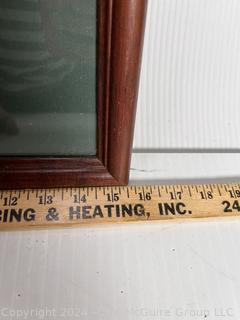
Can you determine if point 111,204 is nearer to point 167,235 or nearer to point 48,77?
point 167,235

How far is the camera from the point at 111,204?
71 centimetres

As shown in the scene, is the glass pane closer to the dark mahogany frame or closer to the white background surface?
the dark mahogany frame

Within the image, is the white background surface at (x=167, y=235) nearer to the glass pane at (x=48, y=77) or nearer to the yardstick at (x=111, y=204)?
the yardstick at (x=111, y=204)

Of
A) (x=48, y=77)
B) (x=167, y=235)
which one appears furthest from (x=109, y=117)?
(x=167, y=235)

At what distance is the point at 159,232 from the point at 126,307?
15 cm

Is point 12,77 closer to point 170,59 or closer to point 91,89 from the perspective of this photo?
point 91,89

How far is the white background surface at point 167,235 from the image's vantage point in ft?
2.00

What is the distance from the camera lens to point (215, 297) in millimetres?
624

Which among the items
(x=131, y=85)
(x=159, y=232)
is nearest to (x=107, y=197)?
(x=159, y=232)

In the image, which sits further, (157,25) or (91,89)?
(157,25)

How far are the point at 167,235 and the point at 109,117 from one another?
24cm

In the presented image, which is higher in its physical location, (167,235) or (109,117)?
(109,117)

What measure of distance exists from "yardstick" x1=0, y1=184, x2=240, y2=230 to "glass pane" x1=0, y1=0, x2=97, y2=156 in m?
0.08

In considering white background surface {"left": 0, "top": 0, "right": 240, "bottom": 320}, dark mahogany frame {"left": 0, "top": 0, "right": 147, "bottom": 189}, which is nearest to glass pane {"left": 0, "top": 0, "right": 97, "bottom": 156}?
dark mahogany frame {"left": 0, "top": 0, "right": 147, "bottom": 189}
